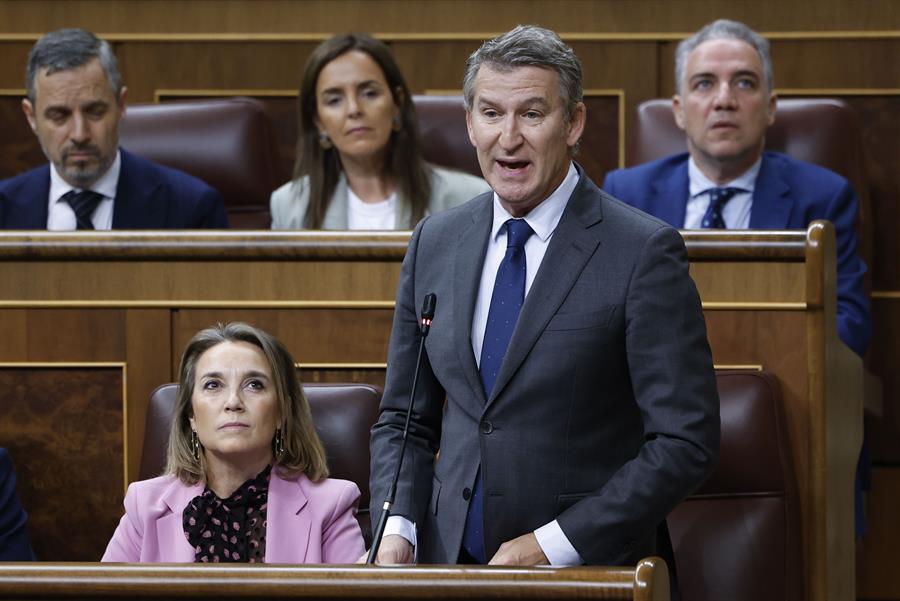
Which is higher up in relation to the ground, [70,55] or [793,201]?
[70,55]

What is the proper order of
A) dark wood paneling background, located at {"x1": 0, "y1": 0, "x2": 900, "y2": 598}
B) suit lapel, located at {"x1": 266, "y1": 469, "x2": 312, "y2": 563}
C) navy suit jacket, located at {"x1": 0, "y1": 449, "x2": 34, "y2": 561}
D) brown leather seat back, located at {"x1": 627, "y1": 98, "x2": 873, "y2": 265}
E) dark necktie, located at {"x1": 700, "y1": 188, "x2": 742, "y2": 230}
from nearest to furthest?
suit lapel, located at {"x1": 266, "y1": 469, "x2": 312, "y2": 563} → navy suit jacket, located at {"x1": 0, "y1": 449, "x2": 34, "y2": 561} → dark necktie, located at {"x1": 700, "y1": 188, "x2": 742, "y2": 230} → brown leather seat back, located at {"x1": 627, "y1": 98, "x2": 873, "y2": 265} → dark wood paneling background, located at {"x1": 0, "y1": 0, "x2": 900, "y2": 598}

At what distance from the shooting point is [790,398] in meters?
1.21

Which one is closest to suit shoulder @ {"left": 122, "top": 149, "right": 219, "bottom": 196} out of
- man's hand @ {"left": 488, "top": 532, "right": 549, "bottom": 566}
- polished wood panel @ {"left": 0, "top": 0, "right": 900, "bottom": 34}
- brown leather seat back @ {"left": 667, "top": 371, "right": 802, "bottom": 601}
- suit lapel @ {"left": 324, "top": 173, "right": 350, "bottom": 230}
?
suit lapel @ {"left": 324, "top": 173, "right": 350, "bottom": 230}

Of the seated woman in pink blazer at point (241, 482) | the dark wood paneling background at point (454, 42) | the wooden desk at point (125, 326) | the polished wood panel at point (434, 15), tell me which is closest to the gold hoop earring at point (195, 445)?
the seated woman in pink blazer at point (241, 482)

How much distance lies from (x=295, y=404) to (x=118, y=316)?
0.25 metres

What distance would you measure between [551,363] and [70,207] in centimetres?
87

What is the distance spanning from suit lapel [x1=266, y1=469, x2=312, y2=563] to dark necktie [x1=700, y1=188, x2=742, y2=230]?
25.3 inches

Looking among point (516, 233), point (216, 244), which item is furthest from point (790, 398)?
point (216, 244)

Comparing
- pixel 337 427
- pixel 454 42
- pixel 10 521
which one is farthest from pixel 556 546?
pixel 454 42

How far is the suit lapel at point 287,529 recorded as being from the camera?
112 cm

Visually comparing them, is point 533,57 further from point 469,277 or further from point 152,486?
point 152,486

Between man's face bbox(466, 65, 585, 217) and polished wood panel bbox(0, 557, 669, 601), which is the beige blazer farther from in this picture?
polished wood panel bbox(0, 557, 669, 601)

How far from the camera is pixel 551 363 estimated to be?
35.9 inches

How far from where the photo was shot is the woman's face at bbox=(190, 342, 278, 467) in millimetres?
1131
